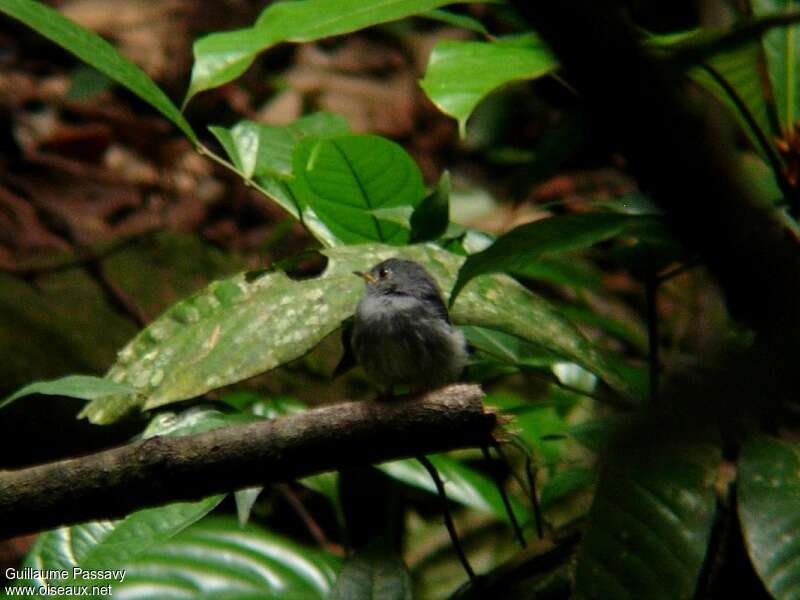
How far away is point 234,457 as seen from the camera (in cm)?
169

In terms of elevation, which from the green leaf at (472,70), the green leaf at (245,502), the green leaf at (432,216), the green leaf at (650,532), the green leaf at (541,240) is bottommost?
the green leaf at (245,502)

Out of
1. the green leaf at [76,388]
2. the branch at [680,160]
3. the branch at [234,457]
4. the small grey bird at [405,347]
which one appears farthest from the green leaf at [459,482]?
the branch at [680,160]

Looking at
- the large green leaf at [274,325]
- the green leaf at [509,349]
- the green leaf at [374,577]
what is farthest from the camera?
the green leaf at [509,349]

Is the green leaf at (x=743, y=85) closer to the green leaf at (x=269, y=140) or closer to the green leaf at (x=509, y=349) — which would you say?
the green leaf at (x=509, y=349)

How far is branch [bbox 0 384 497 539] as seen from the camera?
167 cm

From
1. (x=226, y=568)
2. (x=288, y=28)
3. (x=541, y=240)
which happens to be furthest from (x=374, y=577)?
(x=288, y=28)

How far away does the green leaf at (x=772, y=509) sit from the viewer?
1.62 m

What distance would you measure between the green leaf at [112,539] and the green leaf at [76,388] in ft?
0.75

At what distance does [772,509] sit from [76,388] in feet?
3.99

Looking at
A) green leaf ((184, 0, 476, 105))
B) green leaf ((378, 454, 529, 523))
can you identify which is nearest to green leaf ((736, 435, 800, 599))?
green leaf ((378, 454, 529, 523))

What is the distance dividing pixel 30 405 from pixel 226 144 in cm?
214

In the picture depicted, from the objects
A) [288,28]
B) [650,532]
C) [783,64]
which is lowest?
[650,532]

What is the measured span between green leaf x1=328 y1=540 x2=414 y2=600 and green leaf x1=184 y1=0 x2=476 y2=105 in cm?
100

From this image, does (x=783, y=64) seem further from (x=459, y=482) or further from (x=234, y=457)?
(x=234, y=457)
